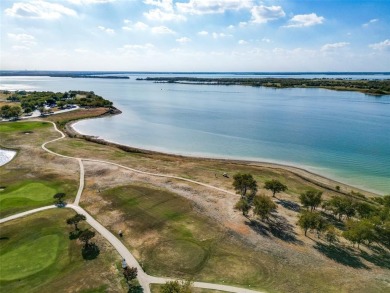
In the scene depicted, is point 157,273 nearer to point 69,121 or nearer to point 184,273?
point 184,273

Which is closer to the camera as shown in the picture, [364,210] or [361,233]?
[361,233]

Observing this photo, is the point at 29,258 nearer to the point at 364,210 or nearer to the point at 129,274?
the point at 129,274

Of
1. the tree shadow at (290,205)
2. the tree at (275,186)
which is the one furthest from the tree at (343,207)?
the tree at (275,186)

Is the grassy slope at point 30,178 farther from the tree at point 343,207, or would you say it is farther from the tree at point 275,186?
the tree at point 343,207

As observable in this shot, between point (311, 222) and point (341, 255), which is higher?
point (311, 222)

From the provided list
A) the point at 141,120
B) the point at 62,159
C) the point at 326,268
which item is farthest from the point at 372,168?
the point at 141,120

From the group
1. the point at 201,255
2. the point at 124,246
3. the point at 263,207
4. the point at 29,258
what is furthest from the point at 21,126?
the point at 263,207
